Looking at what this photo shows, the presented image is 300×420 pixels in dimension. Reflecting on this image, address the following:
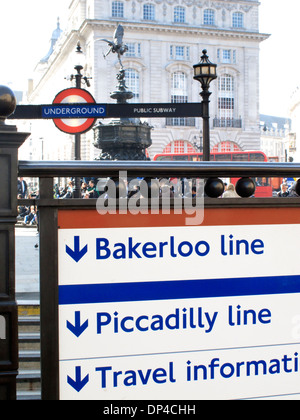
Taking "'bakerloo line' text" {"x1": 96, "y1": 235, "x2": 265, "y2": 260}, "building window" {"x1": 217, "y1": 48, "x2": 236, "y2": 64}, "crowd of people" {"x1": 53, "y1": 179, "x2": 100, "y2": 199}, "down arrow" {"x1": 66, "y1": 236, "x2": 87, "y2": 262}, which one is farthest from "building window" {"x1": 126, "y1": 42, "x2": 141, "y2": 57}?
"down arrow" {"x1": 66, "y1": 236, "x2": 87, "y2": 262}

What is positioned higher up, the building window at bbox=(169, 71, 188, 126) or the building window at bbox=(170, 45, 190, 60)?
the building window at bbox=(170, 45, 190, 60)

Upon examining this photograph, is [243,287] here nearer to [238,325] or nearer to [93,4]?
[238,325]

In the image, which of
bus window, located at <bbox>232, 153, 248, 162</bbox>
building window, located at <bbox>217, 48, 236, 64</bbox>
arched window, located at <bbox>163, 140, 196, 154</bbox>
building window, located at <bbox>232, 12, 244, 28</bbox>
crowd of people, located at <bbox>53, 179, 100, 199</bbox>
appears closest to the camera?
crowd of people, located at <bbox>53, 179, 100, 199</bbox>

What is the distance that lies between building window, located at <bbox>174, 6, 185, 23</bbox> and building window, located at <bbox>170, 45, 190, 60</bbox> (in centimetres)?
260

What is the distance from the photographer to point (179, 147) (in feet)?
185

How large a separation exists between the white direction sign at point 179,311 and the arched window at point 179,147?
54.0 meters

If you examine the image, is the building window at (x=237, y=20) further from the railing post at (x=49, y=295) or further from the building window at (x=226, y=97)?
the railing post at (x=49, y=295)

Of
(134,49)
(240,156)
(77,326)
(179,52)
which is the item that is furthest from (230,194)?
(179,52)

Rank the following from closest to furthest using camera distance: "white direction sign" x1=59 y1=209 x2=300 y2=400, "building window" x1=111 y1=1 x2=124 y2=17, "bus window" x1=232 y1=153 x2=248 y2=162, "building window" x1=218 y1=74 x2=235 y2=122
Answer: "white direction sign" x1=59 y1=209 x2=300 y2=400, "bus window" x1=232 y1=153 x2=248 y2=162, "building window" x1=111 y1=1 x2=124 y2=17, "building window" x1=218 y1=74 x2=235 y2=122

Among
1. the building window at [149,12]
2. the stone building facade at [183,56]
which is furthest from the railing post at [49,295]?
the building window at [149,12]

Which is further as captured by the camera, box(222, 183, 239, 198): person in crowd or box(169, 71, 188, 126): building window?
box(169, 71, 188, 126): building window

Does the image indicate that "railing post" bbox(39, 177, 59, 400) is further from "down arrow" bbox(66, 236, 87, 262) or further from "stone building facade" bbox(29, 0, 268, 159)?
"stone building facade" bbox(29, 0, 268, 159)

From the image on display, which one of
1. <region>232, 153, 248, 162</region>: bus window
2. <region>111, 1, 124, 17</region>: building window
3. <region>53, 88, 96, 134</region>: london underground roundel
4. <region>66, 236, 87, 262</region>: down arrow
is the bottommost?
<region>66, 236, 87, 262</region>: down arrow

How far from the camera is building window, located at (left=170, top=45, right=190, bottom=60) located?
186 ft
